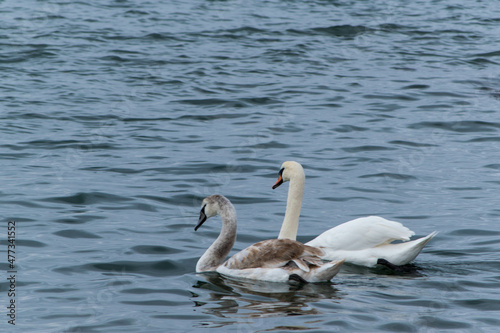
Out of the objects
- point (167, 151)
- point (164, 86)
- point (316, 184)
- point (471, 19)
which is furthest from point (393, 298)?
point (471, 19)

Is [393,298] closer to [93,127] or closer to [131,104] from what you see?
[93,127]

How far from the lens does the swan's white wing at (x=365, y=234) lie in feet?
28.7

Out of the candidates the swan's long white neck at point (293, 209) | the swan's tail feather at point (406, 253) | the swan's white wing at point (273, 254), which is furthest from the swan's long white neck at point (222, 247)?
the swan's tail feather at point (406, 253)

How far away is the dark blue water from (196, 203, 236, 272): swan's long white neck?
0.17 metres

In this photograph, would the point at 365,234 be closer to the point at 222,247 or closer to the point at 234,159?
the point at 222,247

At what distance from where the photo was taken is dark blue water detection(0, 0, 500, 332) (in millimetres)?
7547

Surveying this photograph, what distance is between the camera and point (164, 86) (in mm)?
19359

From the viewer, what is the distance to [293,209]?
30.9ft

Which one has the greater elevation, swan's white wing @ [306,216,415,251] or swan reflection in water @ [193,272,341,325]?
swan's white wing @ [306,216,415,251]

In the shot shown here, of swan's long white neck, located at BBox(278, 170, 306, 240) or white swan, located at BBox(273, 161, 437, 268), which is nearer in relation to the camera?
white swan, located at BBox(273, 161, 437, 268)

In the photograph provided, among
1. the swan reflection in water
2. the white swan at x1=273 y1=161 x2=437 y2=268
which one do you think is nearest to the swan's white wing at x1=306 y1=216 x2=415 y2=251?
the white swan at x1=273 y1=161 x2=437 y2=268

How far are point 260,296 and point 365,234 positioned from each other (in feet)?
5.43

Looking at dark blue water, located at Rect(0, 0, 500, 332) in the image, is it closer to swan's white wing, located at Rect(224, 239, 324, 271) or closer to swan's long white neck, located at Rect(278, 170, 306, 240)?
swan's white wing, located at Rect(224, 239, 324, 271)

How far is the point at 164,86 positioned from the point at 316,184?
26.0ft
